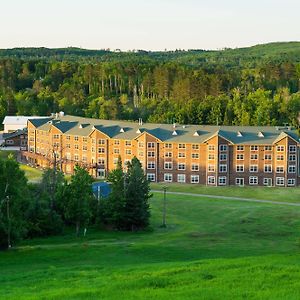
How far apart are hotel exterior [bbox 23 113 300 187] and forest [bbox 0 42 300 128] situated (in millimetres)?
29827

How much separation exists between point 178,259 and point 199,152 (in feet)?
141

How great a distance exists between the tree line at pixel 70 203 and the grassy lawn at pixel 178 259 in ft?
4.69

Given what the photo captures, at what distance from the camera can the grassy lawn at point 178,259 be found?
21625 millimetres

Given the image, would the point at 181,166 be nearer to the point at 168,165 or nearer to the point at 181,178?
the point at 181,178

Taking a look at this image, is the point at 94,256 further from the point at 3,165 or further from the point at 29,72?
the point at 29,72

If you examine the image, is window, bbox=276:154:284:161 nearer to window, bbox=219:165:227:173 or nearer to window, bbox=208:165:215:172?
window, bbox=219:165:227:173

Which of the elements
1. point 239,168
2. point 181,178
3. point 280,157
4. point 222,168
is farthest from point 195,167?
point 280,157

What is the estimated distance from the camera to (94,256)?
36.4 meters

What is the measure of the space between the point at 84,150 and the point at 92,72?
7061 cm

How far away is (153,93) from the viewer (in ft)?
475

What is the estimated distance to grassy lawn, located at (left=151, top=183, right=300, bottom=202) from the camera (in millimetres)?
68500

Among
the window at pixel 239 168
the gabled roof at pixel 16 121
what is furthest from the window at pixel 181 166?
the gabled roof at pixel 16 121

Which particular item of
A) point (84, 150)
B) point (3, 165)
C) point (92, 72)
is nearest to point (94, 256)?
point (3, 165)

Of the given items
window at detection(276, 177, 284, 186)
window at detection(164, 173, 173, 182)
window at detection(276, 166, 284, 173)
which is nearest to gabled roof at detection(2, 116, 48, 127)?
window at detection(164, 173, 173, 182)
